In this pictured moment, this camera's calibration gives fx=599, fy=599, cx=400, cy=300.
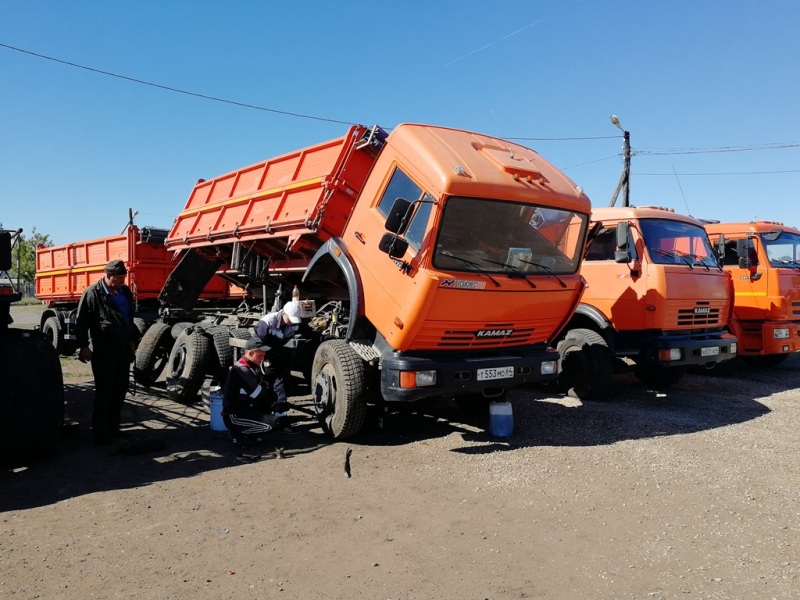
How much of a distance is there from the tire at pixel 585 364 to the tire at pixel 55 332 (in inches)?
408

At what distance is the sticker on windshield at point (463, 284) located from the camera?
16.9 feet

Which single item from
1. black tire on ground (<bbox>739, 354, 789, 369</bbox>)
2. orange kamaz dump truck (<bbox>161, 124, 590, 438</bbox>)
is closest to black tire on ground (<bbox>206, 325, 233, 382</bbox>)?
orange kamaz dump truck (<bbox>161, 124, 590, 438</bbox>)

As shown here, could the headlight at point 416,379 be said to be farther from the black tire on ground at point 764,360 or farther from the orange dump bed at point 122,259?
the black tire on ground at point 764,360

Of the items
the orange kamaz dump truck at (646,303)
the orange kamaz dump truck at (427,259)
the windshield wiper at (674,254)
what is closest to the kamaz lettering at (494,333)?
the orange kamaz dump truck at (427,259)

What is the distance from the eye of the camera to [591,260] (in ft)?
27.7

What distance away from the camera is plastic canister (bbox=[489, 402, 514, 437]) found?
6.23 meters

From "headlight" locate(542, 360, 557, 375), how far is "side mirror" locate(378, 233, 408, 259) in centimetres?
195

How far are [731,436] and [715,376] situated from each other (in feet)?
14.7

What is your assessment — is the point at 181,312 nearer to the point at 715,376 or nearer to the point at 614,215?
the point at 614,215

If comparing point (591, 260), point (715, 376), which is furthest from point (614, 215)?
point (715, 376)

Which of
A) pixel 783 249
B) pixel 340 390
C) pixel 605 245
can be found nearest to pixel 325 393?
pixel 340 390

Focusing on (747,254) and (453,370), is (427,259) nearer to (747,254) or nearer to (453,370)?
(453,370)

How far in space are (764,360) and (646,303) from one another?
512cm

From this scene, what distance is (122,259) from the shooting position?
37.0 ft
